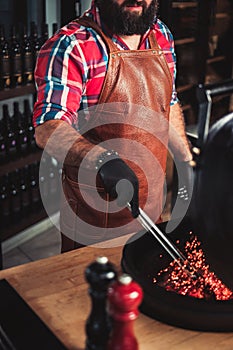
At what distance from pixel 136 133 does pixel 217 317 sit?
0.93m

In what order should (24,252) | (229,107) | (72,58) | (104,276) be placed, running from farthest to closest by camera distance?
(229,107)
(24,252)
(72,58)
(104,276)

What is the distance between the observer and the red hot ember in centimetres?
145

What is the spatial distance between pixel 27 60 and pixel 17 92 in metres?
0.21

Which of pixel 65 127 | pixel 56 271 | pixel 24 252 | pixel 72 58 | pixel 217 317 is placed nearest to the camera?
pixel 217 317

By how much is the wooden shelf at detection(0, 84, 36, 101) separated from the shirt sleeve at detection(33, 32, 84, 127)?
101 cm

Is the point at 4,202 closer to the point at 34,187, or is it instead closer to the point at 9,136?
the point at 34,187

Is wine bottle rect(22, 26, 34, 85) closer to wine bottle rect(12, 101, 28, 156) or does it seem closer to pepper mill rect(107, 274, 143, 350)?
wine bottle rect(12, 101, 28, 156)

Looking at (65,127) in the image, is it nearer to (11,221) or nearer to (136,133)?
(136,133)

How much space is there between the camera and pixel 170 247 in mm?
1475

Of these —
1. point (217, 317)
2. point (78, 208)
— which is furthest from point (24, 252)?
point (217, 317)

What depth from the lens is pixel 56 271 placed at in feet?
4.89

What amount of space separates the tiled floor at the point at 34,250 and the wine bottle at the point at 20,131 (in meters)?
0.60

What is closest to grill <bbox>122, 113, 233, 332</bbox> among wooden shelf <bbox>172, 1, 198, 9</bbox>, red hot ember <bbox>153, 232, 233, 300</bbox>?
red hot ember <bbox>153, 232, 233, 300</bbox>

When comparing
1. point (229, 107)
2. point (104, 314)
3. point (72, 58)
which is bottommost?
point (229, 107)
